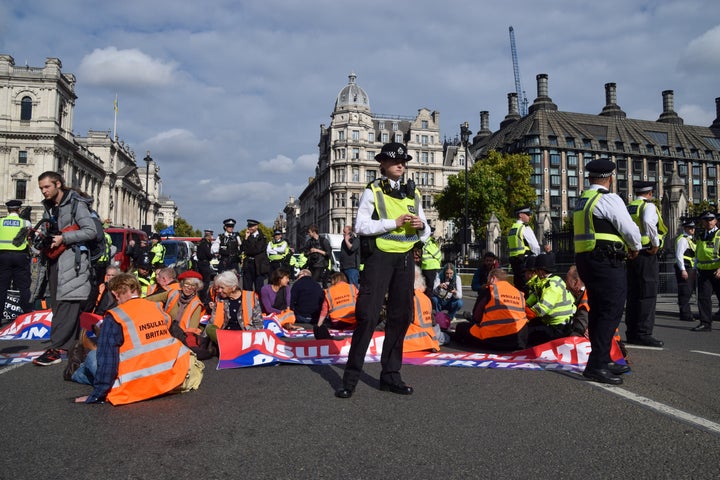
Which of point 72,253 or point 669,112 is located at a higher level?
point 669,112

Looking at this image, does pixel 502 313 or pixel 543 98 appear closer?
pixel 502 313

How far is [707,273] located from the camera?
907cm

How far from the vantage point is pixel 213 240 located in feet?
46.2

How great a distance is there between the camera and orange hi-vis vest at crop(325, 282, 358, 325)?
27.0ft

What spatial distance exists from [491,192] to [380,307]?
5350 cm

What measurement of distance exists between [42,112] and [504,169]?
53.4m

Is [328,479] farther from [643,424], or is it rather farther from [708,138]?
[708,138]

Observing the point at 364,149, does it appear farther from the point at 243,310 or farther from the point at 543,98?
the point at 243,310

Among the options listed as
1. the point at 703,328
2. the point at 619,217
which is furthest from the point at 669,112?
the point at 619,217

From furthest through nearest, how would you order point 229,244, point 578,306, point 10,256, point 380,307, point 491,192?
point 491,192, point 229,244, point 10,256, point 578,306, point 380,307

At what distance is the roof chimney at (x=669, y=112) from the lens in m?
96.0

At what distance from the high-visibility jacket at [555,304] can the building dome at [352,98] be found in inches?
3143

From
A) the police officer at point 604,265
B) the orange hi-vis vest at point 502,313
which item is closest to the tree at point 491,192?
the orange hi-vis vest at point 502,313

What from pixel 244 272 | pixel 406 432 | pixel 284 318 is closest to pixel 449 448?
pixel 406 432
